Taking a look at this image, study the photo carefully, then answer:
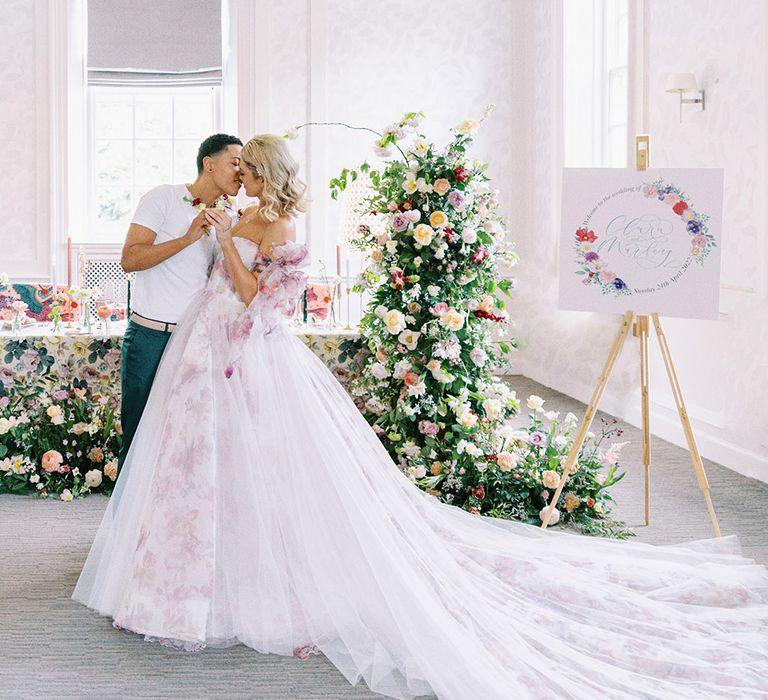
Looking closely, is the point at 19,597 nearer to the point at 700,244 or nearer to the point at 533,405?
the point at 533,405

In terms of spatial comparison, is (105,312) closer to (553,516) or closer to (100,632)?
(100,632)

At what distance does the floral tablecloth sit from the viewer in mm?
4562

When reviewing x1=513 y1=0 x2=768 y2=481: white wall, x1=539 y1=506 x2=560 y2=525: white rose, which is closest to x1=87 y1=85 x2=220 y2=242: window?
x1=513 y1=0 x2=768 y2=481: white wall

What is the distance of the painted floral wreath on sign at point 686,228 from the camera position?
369cm

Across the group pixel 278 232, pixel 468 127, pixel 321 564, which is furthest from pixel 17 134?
pixel 321 564

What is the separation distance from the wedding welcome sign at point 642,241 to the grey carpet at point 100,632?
96cm

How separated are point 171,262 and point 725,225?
310 centimetres

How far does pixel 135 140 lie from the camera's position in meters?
8.17

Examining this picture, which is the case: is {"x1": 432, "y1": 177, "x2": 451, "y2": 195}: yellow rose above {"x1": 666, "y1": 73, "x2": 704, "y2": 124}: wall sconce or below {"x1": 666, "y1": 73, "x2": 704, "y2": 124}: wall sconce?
below

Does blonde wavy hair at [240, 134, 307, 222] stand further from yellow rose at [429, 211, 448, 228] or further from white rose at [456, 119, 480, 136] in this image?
white rose at [456, 119, 480, 136]

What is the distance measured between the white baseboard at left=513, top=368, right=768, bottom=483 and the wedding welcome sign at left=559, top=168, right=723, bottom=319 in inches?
60.7

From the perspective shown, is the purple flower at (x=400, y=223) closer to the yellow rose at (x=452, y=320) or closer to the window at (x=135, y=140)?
the yellow rose at (x=452, y=320)

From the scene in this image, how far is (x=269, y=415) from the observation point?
299cm

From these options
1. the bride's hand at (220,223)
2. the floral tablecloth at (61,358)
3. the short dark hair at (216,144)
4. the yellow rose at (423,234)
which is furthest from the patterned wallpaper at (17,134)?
the bride's hand at (220,223)
